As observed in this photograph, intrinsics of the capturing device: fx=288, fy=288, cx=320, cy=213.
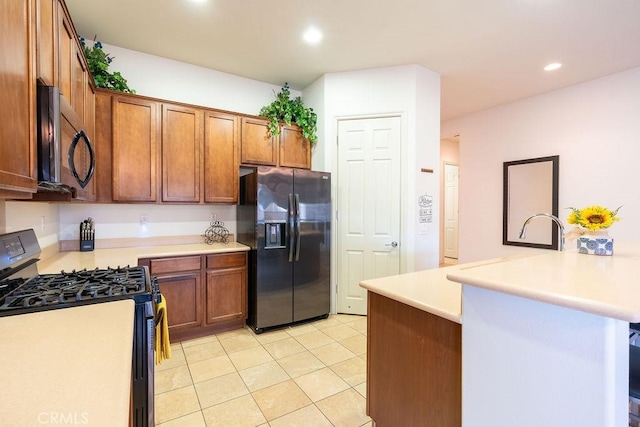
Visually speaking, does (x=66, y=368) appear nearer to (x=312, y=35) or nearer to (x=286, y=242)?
(x=286, y=242)

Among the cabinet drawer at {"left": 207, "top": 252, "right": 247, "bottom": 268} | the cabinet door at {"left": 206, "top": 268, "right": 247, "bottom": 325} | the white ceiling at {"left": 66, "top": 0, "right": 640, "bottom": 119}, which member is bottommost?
the cabinet door at {"left": 206, "top": 268, "right": 247, "bottom": 325}

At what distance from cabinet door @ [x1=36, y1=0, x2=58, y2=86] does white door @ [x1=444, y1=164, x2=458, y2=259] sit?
265 inches

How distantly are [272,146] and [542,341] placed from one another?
306 centimetres

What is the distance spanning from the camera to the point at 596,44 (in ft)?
9.28

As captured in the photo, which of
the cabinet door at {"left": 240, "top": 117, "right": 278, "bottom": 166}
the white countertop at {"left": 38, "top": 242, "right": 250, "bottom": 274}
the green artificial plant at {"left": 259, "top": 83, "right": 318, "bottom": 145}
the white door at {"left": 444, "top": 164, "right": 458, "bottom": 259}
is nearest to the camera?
the white countertop at {"left": 38, "top": 242, "right": 250, "bottom": 274}

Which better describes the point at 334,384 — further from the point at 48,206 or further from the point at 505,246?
the point at 505,246

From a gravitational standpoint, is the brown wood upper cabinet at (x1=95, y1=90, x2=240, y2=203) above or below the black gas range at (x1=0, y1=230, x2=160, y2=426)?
above

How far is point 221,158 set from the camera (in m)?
3.15

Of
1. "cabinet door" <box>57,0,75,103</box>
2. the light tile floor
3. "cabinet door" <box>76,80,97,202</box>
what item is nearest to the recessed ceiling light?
"cabinet door" <box>57,0,75,103</box>

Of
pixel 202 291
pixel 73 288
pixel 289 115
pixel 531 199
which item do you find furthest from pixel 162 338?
pixel 531 199

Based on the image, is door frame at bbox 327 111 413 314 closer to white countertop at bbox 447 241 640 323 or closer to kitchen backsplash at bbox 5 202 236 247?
kitchen backsplash at bbox 5 202 236 247

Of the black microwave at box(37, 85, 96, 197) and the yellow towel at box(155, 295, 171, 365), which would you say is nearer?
the black microwave at box(37, 85, 96, 197)

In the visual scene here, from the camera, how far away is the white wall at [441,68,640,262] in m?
3.29

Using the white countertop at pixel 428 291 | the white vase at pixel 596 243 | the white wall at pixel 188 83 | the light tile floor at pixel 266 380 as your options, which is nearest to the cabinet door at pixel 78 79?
the white wall at pixel 188 83
